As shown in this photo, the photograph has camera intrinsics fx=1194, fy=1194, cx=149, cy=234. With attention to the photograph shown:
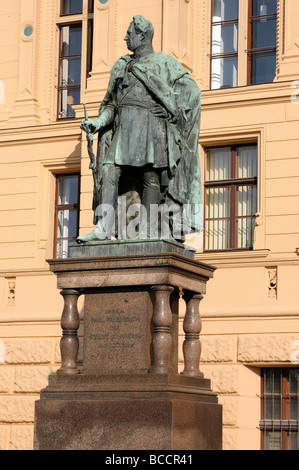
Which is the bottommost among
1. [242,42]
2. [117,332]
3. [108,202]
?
[117,332]

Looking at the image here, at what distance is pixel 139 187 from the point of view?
15734mm

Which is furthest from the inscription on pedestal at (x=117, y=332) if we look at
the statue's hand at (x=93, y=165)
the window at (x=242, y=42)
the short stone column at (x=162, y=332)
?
the window at (x=242, y=42)

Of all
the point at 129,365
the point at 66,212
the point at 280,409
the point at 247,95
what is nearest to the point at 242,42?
the point at 247,95

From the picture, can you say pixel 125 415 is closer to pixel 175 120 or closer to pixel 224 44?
pixel 175 120

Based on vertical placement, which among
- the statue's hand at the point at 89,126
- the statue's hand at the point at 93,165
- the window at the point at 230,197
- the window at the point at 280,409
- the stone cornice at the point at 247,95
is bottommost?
the window at the point at 280,409

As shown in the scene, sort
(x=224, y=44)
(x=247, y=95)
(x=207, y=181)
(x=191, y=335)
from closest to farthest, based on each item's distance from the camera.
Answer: (x=191, y=335) → (x=247, y=95) → (x=207, y=181) → (x=224, y=44)

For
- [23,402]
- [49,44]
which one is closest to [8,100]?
[49,44]

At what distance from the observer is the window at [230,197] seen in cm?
2225

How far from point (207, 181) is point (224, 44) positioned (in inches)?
110

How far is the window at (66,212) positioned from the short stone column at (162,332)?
397 inches

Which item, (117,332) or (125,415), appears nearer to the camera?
(125,415)

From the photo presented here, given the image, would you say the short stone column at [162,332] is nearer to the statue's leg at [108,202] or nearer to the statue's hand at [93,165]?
the statue's leg at [108,202]

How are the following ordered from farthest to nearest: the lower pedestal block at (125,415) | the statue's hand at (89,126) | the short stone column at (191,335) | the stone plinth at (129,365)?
1. the statue's hand at (89,126)
2. the short stone column at (191,335)
3. the stone plinth at (129,365)
4. the lower pedestal block at (125,415)

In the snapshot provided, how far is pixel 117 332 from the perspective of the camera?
571 inches
